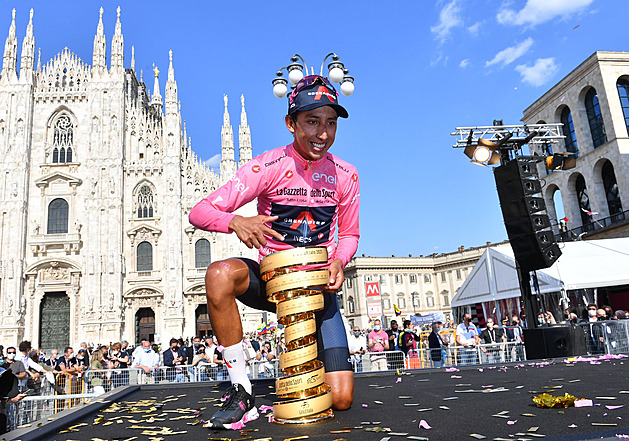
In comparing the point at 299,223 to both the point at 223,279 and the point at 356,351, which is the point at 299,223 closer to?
the point at 223,279

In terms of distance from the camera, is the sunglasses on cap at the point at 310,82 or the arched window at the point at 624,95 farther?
the arched window at the point at 624,95

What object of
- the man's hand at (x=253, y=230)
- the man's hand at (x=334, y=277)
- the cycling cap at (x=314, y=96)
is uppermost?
the cycling cap at (x=314, y=96)

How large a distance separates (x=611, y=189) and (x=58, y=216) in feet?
110

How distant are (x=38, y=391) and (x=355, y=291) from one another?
51886mm

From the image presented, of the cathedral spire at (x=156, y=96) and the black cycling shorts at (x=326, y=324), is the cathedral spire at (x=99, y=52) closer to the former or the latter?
the cathedral spire at (x=156, y=96)

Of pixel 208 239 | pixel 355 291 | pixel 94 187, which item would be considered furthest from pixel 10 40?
pixel 355 291

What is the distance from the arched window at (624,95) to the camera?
84.6ft

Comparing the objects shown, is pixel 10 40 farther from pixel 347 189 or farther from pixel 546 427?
pixel 546 427

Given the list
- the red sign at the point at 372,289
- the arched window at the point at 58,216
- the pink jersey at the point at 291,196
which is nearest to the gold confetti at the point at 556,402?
Answer: the pink jersey at the point at 291,196

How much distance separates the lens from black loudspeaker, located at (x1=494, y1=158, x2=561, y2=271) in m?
8.59

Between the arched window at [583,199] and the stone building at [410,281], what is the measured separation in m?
25.9

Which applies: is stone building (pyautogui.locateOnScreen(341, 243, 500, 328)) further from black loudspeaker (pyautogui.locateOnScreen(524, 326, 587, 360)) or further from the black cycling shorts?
the black cycling shorts

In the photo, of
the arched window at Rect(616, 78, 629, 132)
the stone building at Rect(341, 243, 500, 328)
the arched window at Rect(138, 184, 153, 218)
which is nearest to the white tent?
the arched window at Rect(616, 78, 629, 132)

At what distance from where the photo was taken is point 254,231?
8.48 feet
